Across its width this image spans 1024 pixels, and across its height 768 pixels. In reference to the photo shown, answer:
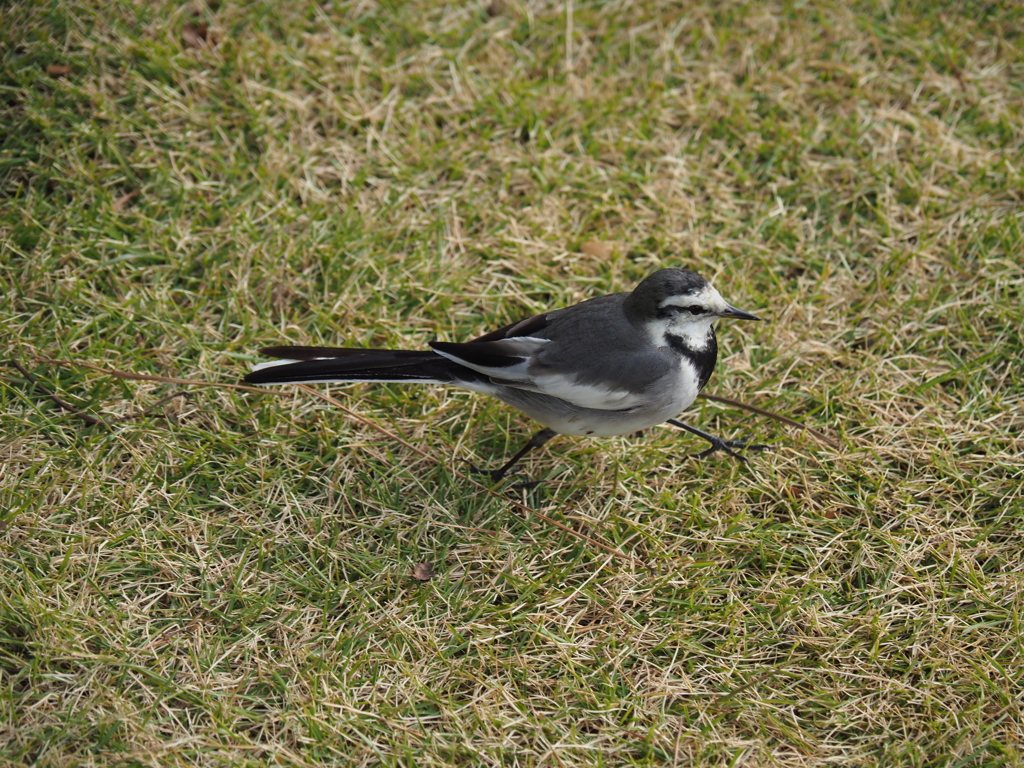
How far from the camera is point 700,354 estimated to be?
11.3 feet

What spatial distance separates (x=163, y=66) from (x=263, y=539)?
2.94 meters

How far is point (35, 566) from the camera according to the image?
3293 millimetres

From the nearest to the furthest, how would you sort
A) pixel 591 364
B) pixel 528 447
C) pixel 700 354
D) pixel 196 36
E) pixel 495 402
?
pixel 591 364, pixel 700 354, pixel 528 447, pixel 495 402, pixel 196 36

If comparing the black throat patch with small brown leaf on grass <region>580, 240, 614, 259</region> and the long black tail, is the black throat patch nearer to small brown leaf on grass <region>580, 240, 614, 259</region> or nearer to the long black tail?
the long black tail

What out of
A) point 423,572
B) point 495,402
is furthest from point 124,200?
point 423,572

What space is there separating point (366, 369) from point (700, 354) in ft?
4.31

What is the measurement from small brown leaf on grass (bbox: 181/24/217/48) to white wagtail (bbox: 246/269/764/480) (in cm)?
260

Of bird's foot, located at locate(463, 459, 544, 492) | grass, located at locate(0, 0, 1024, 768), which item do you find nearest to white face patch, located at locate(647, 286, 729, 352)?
grass, located at locate(0, 0, 1024, 768)

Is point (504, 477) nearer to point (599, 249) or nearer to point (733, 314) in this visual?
point (733, 314)

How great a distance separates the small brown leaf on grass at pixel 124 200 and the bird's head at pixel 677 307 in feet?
9.11

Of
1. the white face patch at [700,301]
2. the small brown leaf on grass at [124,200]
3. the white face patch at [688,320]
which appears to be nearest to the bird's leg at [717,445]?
the white face patch at [688,320]

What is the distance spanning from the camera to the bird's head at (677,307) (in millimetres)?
3367

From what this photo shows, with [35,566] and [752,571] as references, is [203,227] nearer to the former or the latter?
[35,566]

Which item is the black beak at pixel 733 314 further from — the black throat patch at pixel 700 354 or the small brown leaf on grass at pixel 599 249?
the small brown leaf on grass at pixel 599 249
